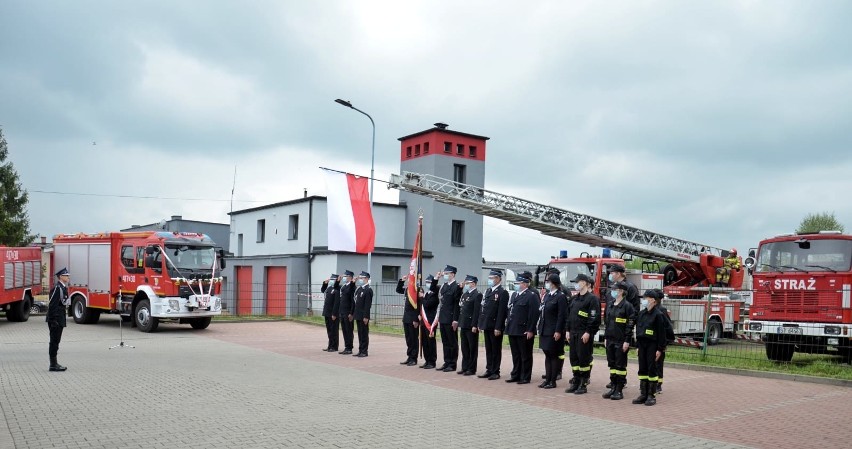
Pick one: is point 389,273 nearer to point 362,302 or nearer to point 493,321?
point 362,302

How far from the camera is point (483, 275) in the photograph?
38125 millimetres

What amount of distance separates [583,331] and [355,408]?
13.5 ft

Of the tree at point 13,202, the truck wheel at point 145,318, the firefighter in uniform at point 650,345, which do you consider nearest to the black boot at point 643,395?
the firefighter in uniform at point 650,345

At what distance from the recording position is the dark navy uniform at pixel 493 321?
13.0m

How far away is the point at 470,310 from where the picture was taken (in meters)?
13.7

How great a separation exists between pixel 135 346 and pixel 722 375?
13.5 metres

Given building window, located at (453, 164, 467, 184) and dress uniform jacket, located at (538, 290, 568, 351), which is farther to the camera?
building window, located at (453, 164, 467, 184)

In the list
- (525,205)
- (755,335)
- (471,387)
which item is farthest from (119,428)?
(525,205)

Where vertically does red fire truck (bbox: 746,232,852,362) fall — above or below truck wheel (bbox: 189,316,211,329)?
above

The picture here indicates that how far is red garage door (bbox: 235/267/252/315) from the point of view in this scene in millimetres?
35312

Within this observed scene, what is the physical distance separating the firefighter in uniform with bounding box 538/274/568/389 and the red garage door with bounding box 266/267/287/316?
21096mm

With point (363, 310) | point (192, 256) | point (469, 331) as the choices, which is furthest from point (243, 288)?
point (469, 331)

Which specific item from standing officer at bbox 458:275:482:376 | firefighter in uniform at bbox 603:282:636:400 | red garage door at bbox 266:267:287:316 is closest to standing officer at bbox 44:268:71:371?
standing officer at bbox 458:275:482:376

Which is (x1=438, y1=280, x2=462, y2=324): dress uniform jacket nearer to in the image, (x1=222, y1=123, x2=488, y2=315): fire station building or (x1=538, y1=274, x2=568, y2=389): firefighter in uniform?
(x1=538, y1=274, x2=568, y2=389): firefighter in uniform
